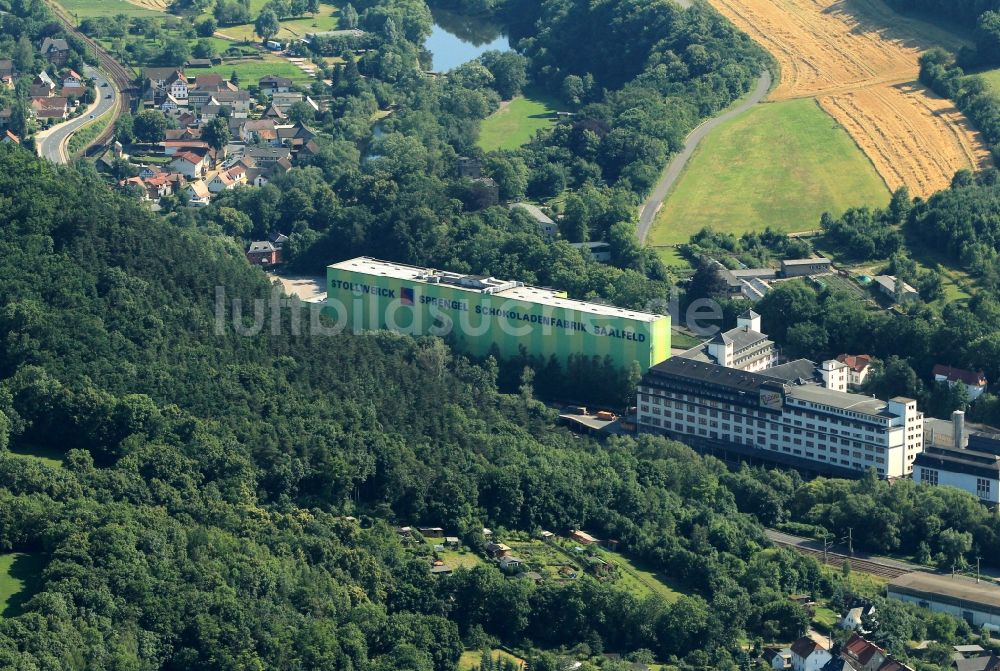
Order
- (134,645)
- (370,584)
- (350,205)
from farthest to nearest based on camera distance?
(350,205) < (370,584) < (134,645)

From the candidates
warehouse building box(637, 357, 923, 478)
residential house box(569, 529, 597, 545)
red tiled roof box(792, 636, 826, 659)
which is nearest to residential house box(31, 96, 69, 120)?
warehouse building box(637, 357, 923, 478)

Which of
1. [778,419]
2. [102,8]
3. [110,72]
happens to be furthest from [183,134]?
[778,419]

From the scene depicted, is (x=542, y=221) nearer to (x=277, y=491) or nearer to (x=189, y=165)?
(x=189, y=165)

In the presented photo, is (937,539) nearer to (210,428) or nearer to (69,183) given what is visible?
(210,428)

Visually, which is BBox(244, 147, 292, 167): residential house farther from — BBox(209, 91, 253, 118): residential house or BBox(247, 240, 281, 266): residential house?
BBox(247, 240, 281, 266): residential house

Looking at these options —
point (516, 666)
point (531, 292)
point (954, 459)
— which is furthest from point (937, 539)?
point (531, 292)

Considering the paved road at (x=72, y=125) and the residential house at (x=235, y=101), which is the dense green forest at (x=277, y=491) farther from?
the residential house at (x=235, y=101)
